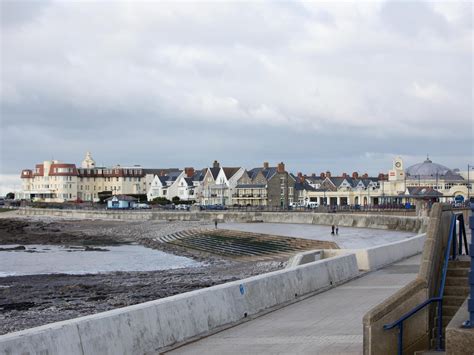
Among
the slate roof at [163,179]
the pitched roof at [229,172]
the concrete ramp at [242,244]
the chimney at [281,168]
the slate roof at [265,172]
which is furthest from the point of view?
the slate roof at [163,179]

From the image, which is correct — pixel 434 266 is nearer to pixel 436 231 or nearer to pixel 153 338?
pixel 436 231

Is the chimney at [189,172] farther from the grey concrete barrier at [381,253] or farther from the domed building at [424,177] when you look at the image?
the grey concrete barrier at [381,253]

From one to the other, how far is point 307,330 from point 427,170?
12804cm

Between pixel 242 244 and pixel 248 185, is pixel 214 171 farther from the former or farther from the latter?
pixel 242 244

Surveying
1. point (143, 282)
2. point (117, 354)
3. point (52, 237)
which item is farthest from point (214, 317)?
point (52, 237)

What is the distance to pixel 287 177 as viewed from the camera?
14925 centimetres

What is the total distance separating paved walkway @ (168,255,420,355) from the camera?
1152 cm

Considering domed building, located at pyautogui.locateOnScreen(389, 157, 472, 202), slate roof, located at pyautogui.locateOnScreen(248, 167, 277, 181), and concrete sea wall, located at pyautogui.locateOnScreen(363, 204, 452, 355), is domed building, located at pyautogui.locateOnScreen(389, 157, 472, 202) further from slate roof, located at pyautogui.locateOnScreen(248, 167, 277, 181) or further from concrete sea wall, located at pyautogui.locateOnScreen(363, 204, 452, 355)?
concrete sea wall, located at pyautogui.locateOnScreen(363, 204, 452, 355)

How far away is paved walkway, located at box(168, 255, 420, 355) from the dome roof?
394 ft

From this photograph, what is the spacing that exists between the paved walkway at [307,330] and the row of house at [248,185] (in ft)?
301

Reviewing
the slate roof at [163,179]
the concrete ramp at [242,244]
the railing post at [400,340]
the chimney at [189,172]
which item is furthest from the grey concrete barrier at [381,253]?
the slate roof at [163,179]

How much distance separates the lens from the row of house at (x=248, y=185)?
435 feet

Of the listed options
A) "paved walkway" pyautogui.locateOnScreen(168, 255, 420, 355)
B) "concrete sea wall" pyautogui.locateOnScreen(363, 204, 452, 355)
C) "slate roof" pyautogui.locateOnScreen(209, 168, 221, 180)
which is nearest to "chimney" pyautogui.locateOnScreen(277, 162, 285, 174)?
"slate roof" pyautogui.locateOnScreen(209, 168, 221, 180)

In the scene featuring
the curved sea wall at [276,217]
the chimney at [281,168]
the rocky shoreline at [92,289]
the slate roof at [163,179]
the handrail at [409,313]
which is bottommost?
the rocky shoreline at [92,289]
